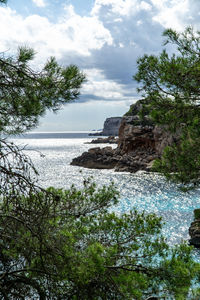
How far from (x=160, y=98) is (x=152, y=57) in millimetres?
1332

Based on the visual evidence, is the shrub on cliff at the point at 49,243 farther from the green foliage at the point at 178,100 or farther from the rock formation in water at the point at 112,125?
the rock formation in water at the point at 112,125

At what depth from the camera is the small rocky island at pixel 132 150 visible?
41125 millimetres

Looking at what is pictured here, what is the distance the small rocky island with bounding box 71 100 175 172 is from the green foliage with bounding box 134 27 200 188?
29.0 metres

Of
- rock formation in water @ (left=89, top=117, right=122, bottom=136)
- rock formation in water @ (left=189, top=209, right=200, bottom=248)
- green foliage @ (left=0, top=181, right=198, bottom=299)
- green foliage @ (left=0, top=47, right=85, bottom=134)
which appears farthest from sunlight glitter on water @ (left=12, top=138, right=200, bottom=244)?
rock formation in water @ (left=89, top=117, right=122, bottom=136)

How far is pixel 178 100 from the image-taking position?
8711 mm

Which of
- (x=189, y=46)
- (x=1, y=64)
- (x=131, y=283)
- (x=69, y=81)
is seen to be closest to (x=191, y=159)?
(x=189, y=46)

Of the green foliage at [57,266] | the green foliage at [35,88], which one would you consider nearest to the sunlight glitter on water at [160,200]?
the green foliage at [35,88]

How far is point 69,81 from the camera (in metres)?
4.95

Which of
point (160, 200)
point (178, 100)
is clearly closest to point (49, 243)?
point (178, 100)

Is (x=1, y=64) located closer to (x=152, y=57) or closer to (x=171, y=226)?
(x=152, y=57)

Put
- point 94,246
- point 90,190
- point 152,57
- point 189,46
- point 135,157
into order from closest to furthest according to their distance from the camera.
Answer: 1. point 94,246
2. point 90,190
3. point 189,46
4. point 152,57
5. point 135,157

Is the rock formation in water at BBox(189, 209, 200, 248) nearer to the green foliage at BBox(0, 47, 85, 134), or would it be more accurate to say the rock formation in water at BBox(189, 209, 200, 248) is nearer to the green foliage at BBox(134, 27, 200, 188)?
the green foliage at BBox(134, 27, 200, 188)

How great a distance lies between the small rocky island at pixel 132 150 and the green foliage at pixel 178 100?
29.0 metres

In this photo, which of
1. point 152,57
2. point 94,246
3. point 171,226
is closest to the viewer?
point 94,246
